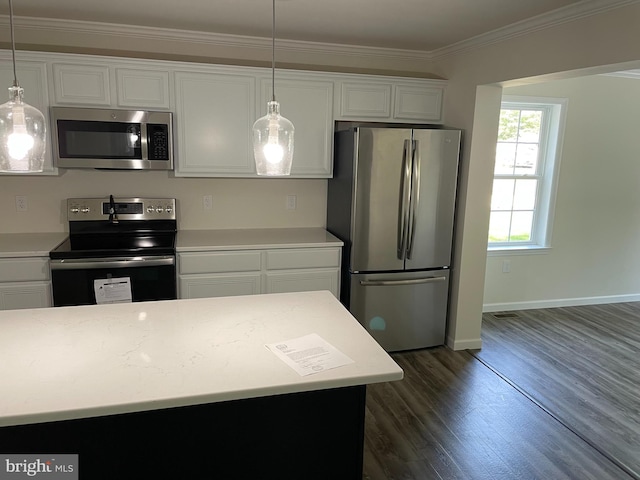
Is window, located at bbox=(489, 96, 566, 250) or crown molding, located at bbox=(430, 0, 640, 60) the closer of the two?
crown molding, located at bbox=(430, 0, 640, 60)

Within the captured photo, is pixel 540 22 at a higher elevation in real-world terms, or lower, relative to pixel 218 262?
higher

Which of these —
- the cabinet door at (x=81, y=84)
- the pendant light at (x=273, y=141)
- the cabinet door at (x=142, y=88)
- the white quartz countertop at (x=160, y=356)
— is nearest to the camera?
the white quartz countertop at (x=160, y=356)

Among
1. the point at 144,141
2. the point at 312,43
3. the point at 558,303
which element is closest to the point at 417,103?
the point at 312,43

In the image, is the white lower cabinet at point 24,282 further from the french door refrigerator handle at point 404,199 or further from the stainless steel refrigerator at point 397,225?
the french door refrigerator handle at point 404,199

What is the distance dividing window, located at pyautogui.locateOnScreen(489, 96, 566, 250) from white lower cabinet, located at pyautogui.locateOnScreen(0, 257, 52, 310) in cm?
367

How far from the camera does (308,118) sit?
3.56m

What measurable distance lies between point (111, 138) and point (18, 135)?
1891mm

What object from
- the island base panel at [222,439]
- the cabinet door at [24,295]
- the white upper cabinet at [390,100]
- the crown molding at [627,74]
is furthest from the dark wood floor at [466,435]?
the crown molding at [627,74]

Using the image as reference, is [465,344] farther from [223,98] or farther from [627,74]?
[627,74]

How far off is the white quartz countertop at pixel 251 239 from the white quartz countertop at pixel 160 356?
3.86ft

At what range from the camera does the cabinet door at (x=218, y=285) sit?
3309 millimetres

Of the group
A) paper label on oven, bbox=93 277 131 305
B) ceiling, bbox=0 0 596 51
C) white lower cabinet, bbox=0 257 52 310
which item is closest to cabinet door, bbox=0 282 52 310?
white lower cabinet, bbox=0 257 52 310

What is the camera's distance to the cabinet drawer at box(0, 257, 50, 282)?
297 centimetres

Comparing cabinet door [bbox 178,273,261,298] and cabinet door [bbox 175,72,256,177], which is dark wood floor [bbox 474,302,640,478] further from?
cabinet door [bbox 175,72,256,177]
